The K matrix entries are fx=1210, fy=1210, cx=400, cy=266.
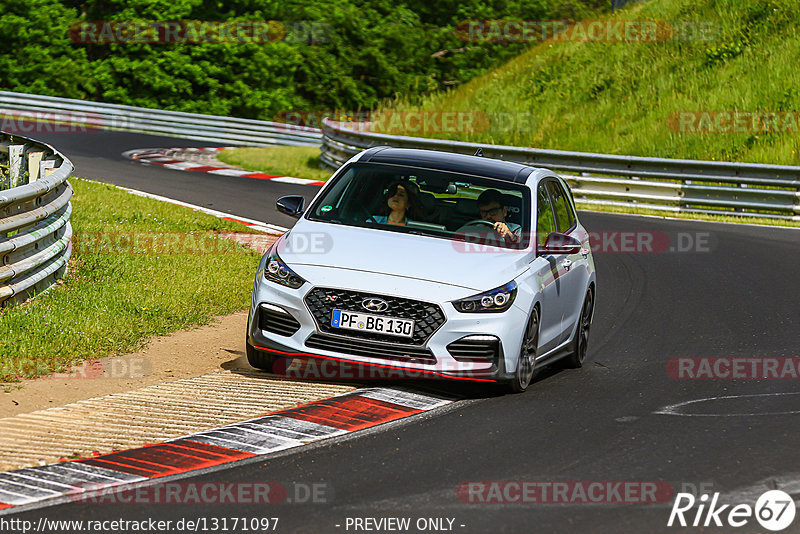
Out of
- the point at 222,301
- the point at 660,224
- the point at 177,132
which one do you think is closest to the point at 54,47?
the point at 177,132

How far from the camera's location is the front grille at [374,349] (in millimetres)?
8289

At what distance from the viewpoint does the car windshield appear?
9266mm

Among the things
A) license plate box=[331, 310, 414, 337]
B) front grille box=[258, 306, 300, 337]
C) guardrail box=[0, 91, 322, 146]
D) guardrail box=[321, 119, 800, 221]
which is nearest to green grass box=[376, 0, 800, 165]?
guardrail box=[321, 119, 800, 221]

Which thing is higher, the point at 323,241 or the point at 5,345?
the point at 323,241

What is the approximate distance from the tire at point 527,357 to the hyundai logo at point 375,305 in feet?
3.39

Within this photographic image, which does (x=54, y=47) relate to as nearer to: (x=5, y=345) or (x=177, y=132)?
(x=177, y=132)

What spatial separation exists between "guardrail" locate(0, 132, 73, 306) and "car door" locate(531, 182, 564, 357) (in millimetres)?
4302

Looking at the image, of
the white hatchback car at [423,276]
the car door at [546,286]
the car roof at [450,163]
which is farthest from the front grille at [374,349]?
the car roof at [450,163]

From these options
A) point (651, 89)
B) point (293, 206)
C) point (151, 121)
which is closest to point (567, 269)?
point (293, 206)

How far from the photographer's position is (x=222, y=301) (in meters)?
12.0

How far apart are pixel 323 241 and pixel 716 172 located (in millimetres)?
16133

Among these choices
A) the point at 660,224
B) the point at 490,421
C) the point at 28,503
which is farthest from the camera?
the point at 660,224

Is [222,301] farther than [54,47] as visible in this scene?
No

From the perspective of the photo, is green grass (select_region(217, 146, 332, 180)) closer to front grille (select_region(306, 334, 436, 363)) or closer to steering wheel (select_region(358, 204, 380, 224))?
steering wheel (select_region(358, 204, 380, 224))
